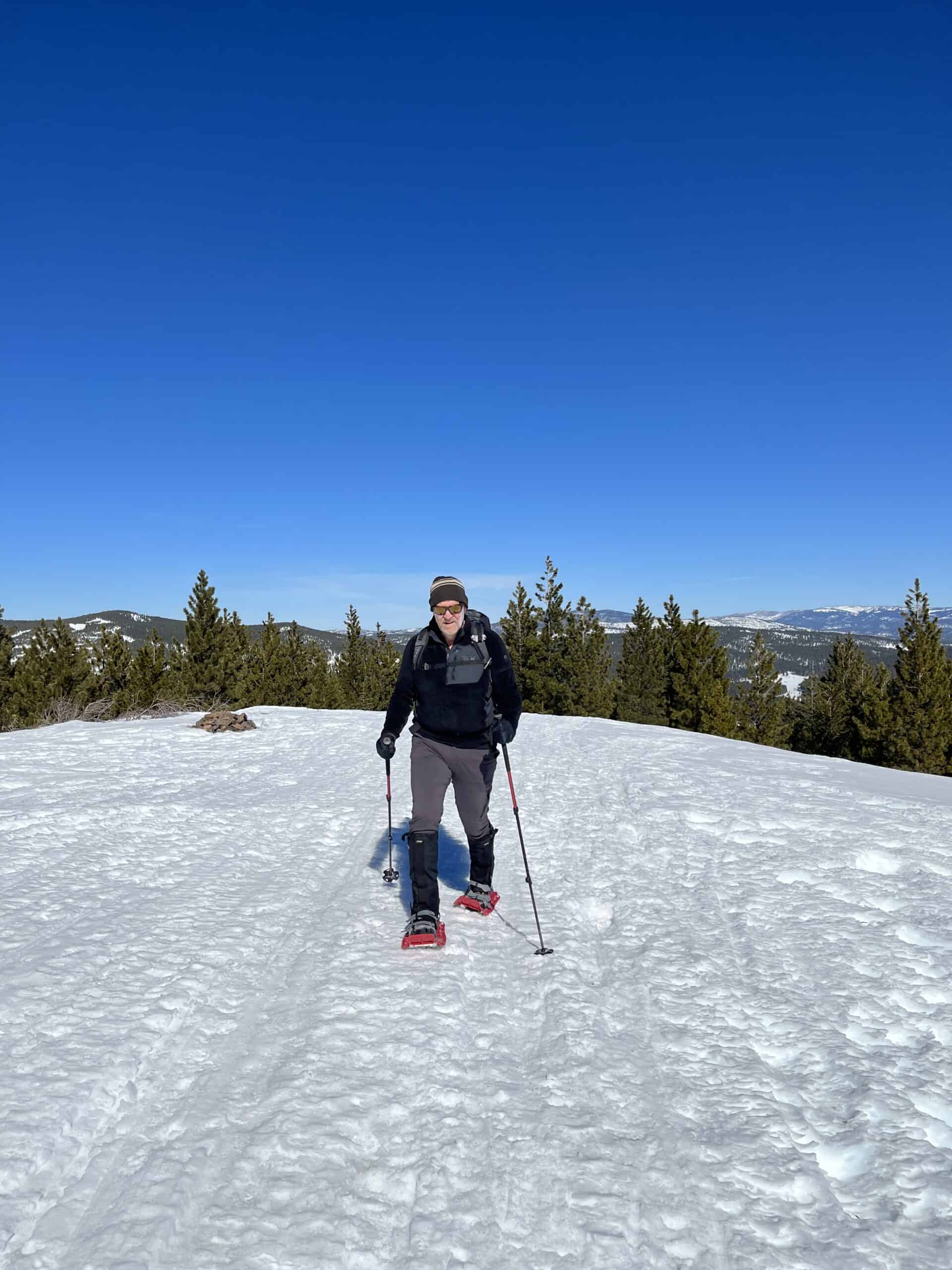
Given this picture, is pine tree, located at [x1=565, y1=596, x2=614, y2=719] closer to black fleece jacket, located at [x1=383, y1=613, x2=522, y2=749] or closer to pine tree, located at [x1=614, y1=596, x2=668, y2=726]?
pine tree, located at [x1=614, y1=596, x2=668, y2=726]

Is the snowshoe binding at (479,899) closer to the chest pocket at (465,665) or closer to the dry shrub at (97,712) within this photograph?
the chest pocket at (465,665)

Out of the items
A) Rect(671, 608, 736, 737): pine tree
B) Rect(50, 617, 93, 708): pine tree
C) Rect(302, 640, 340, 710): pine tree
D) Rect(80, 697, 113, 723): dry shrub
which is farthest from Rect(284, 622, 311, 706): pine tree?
Rect(671, 608, 736, 737): pine tree

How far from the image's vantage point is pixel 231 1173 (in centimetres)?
249

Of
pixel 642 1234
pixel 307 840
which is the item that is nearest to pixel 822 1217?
pixel 642 1234

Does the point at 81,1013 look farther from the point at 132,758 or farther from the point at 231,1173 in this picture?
the point at 132,758

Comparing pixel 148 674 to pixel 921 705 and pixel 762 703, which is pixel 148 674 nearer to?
pixel 762 703

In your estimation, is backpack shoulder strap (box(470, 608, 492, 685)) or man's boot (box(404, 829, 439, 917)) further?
backpack shoulder strap (box(470, 608, 492, 685))

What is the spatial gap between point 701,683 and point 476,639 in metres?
37.8

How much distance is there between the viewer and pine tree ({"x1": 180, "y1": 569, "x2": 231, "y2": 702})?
3806 centimetres

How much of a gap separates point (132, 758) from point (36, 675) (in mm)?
26138

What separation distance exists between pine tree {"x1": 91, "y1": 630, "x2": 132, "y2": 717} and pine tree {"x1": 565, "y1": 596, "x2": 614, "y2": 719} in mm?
25354

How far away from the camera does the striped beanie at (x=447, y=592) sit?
189 inches

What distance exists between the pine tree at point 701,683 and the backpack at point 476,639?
35.5 metres

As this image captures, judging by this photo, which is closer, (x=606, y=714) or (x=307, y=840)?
(x=307, y=840)
